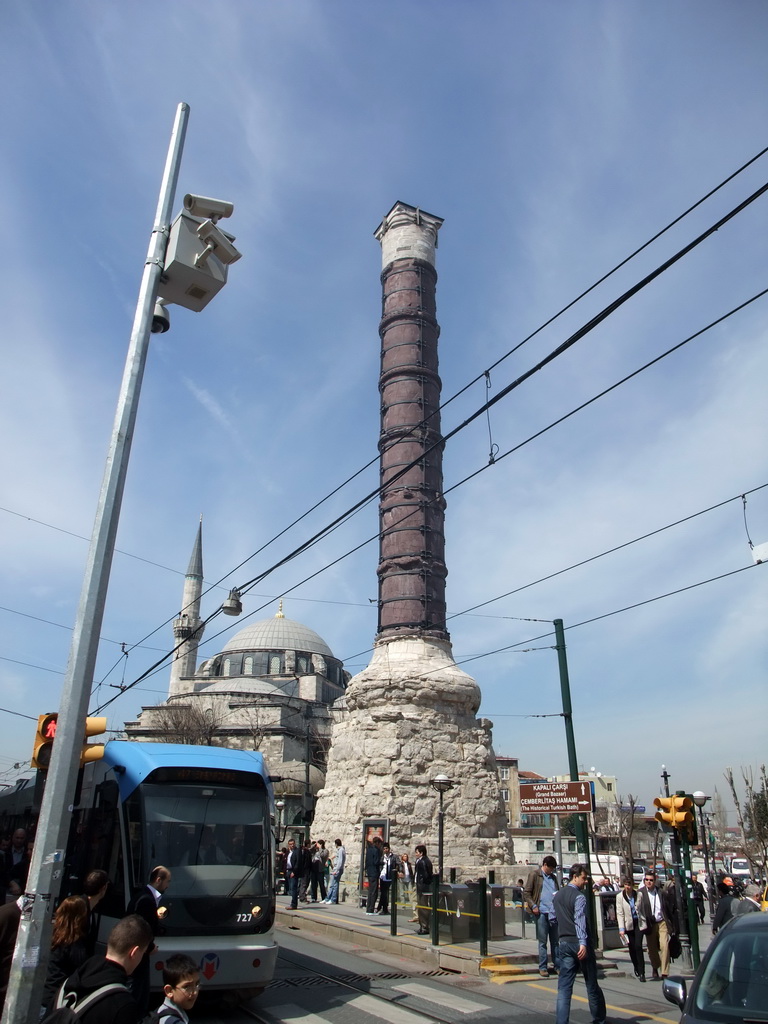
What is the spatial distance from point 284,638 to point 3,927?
2414 inches

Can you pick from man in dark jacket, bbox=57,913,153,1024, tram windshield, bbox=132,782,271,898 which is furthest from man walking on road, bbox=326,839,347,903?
man in dark jacket, bbox=57,913,153,1024

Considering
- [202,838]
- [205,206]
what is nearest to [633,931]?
[202,838]

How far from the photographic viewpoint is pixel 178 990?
3.46 meters

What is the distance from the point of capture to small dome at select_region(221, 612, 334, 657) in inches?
2534

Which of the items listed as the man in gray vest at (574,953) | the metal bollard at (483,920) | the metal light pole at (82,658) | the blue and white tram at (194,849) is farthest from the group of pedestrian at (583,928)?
the metal light pole at (82,658)

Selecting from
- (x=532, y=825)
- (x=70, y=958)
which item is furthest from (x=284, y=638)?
(x=70, y=958)

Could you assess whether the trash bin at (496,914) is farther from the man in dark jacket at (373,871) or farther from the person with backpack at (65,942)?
the person with backpack at (65,942)

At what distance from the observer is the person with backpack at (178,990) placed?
11.3 feet

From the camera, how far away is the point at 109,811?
7777 millimetres

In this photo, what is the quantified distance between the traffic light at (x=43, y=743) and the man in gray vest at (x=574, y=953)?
482 centimetres

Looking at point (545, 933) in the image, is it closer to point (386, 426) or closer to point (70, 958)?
point (70, 958)

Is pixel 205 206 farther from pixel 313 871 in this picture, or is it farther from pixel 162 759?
pixel 313 871

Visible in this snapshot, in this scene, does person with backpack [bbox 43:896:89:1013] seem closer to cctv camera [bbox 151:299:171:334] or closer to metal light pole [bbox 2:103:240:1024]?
metal light pole [bbox 2:103:240:1024]

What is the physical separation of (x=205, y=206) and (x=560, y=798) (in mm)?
10582
